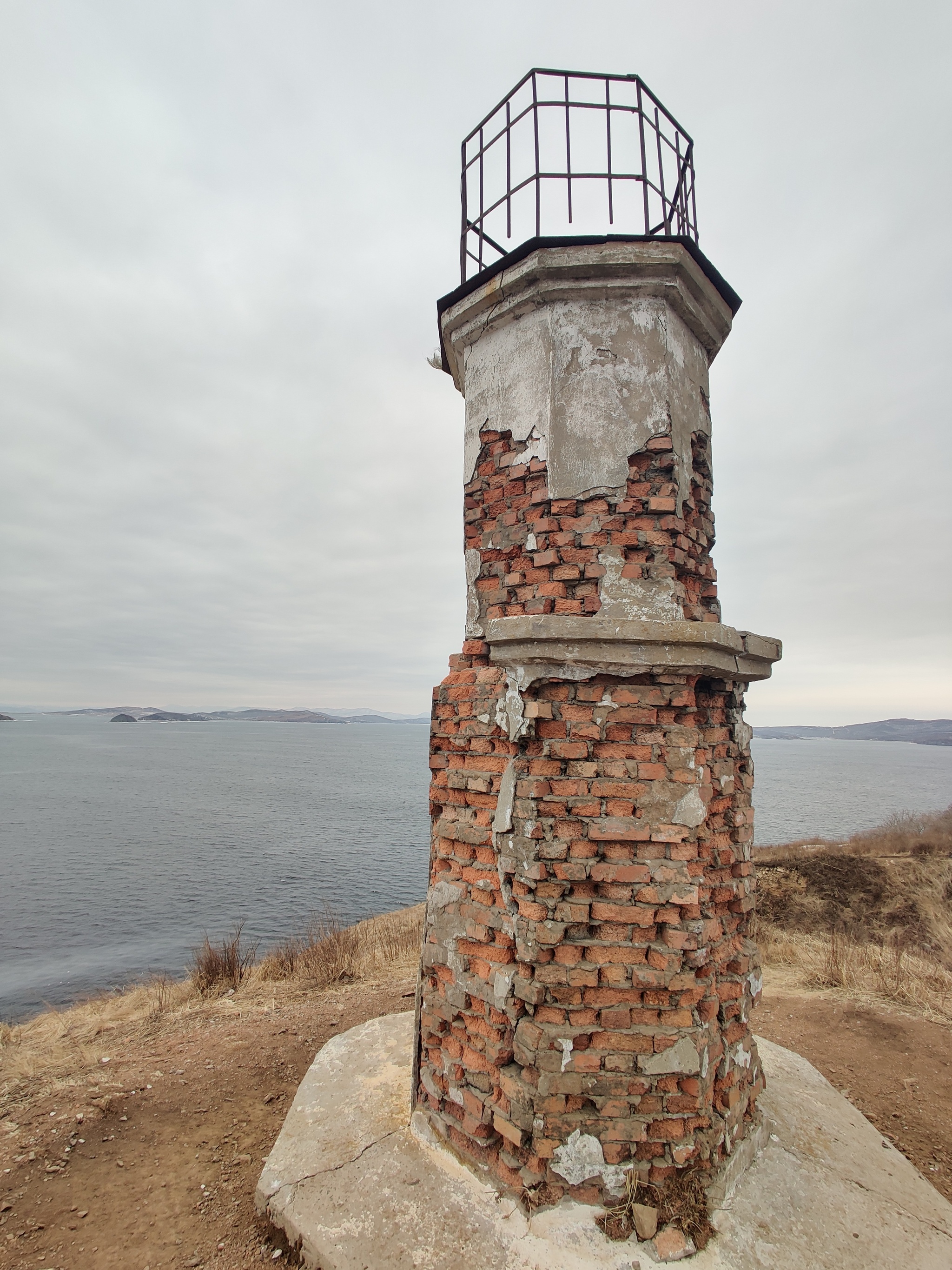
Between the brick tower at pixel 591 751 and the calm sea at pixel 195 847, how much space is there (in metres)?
11.4

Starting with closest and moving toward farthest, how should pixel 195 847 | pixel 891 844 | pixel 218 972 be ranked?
pixel 218 972 → pixel 891 844 → pixel 195 847

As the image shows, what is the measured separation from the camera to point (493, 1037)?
9.27 feet

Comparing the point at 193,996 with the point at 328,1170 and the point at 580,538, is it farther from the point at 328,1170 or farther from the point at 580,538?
the point at 580,538

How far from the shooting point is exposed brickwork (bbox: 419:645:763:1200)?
2.64 m

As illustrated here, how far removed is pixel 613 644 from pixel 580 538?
0.55m

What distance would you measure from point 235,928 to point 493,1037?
14.0m

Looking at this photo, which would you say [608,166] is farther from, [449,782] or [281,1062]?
[281,1062]


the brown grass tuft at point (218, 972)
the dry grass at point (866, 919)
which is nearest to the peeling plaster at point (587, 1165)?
the dry grass at point (866, 919)

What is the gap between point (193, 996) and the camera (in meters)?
7.09

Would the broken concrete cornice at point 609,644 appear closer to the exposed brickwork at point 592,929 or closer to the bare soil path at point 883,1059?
the exposed brickwork at point 592,929

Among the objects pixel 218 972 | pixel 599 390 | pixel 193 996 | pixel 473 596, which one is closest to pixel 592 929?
pixel 473 596

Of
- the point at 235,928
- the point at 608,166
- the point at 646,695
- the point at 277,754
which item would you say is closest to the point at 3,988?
the point at 235,928

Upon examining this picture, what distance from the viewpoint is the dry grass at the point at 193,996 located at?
516cm

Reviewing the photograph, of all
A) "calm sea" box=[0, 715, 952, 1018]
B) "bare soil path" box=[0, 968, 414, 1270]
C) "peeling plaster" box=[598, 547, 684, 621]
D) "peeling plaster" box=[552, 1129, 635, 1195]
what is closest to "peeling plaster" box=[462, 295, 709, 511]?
"peeling plaster" box=[598, 547, 684, 621]
